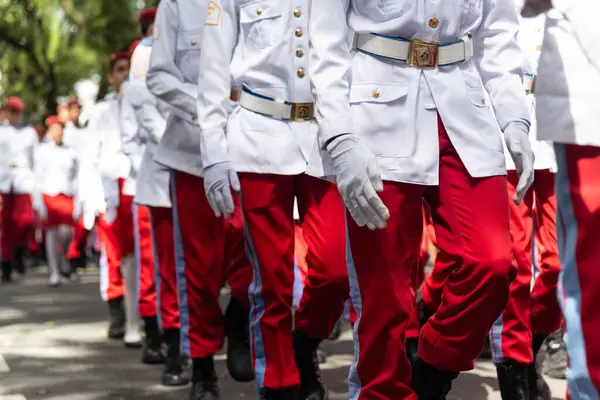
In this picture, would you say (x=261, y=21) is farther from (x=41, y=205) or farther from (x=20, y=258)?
(x=20, y=258)

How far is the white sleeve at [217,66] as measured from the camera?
499 cm

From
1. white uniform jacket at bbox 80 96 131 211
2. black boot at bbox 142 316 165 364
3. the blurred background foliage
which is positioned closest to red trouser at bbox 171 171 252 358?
black boot at bbox 142 316 165 364

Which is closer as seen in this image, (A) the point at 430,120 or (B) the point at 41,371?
(A) the point at 430,120

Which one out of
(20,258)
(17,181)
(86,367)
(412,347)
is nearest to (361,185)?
(412,347)

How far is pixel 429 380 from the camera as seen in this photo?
13.4 ft

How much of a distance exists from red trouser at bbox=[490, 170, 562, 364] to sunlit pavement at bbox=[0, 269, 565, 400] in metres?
0.42

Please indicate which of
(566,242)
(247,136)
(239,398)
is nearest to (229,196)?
(247,136)

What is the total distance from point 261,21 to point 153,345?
292 centimetres

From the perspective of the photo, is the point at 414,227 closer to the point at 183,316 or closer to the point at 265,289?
the point at 265,289

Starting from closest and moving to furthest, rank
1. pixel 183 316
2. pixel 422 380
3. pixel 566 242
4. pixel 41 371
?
pixel 566 242 < pixel 422 380 < pixel 183 316 < pixel 41 371

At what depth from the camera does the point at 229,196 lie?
15.8ft

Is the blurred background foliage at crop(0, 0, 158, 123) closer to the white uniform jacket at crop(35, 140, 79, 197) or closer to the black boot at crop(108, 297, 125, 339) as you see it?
the white uniform jacket at crop(35, 140, 79, 197)

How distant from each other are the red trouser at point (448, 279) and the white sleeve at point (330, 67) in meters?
0.26

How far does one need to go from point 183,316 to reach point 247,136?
1263 mm
